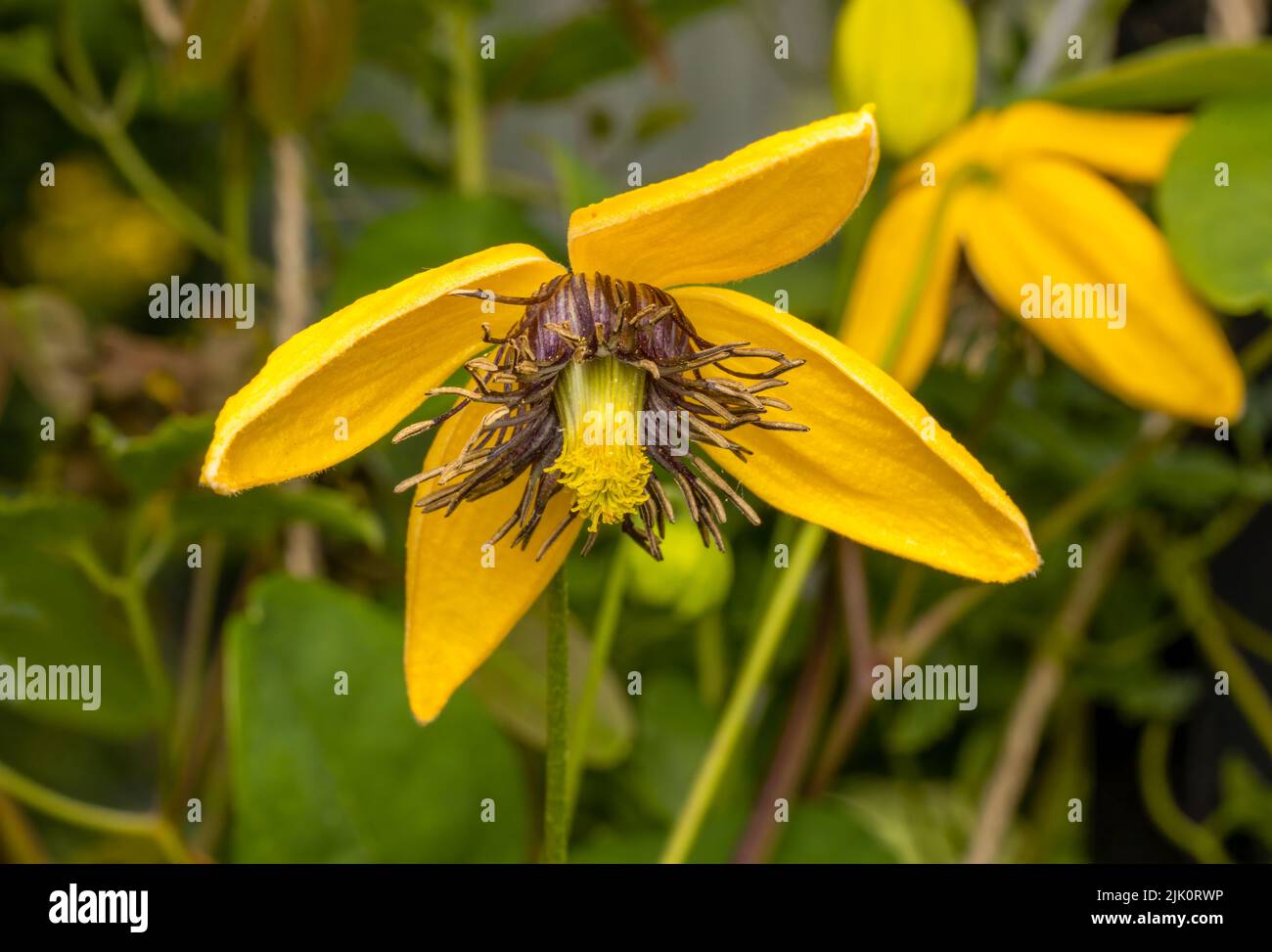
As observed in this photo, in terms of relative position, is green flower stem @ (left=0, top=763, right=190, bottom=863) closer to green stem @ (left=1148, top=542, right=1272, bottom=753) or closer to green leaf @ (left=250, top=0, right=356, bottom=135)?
green leaf @ (left=250, top=0, right=356, bottom=135)

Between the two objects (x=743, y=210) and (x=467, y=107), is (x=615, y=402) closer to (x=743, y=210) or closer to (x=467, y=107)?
(x=743, y=210)

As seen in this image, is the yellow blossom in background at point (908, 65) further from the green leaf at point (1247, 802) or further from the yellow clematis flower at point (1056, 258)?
the green leaf at point (1247, 802)

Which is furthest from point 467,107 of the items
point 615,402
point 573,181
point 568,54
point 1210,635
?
point 1210,635

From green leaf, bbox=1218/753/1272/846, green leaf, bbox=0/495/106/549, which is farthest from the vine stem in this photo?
green leaf, bbox=0/495/106/549

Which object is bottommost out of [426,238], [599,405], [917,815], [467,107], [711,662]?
[917,815]

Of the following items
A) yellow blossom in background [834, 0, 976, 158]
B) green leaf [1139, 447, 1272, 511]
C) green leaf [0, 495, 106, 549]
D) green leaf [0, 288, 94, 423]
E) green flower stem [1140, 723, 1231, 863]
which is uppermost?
yellow blossom in background [834, 0, 976, 158]
